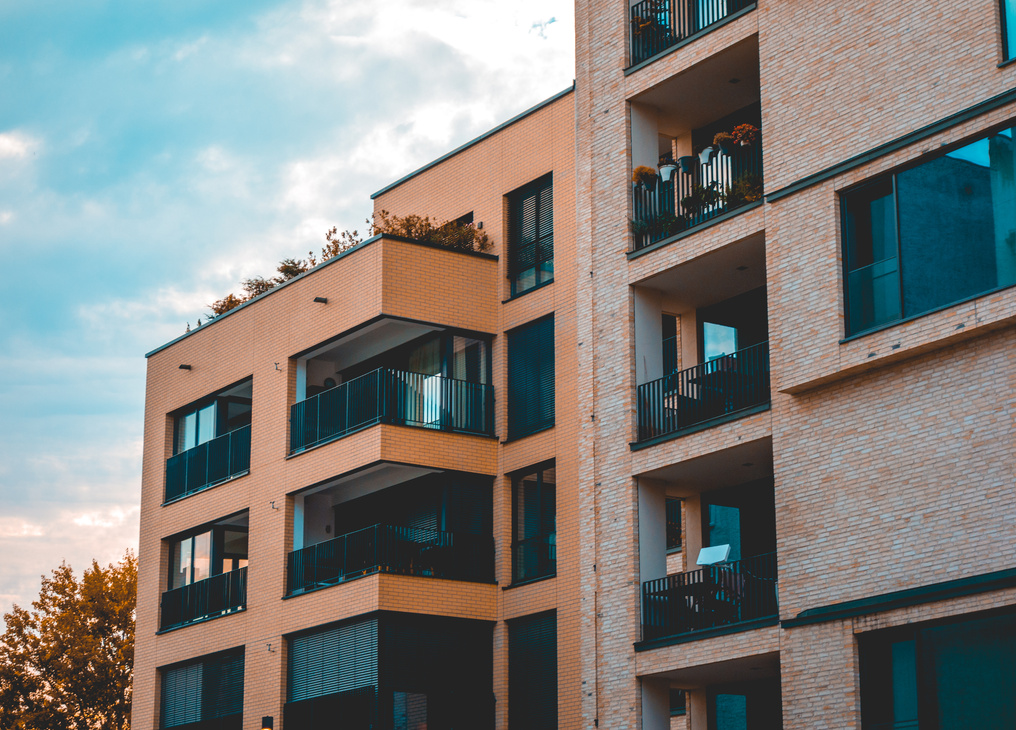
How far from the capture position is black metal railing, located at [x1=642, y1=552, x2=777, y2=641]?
2570 cm

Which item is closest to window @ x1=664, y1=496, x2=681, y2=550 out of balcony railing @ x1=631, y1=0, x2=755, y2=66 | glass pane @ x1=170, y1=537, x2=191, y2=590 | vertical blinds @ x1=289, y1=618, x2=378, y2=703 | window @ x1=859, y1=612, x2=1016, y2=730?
vertical blinds @ x1=289, y1=618, x2=378, y2=703

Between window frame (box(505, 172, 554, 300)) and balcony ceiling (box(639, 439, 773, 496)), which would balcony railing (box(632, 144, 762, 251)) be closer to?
window frame (box(505, 172, 554, 300))

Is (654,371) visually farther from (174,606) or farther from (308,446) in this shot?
(174,606)

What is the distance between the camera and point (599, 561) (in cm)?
2827

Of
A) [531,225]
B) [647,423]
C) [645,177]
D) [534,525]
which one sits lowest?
[534,525]

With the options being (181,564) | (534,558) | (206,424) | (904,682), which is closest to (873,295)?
(904,682)

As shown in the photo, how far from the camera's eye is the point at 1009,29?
22.5 m

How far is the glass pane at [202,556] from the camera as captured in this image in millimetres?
38250

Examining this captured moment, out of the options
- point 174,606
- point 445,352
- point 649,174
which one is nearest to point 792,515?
point 649,174

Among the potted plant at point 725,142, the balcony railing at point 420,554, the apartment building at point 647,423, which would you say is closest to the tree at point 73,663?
the apartment building at point 647,423

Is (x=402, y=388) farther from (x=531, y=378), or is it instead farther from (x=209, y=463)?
(x=209, y=463)

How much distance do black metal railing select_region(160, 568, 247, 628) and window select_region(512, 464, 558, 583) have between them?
7805 millimetres

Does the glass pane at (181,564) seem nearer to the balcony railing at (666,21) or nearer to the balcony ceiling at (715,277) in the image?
the balcony ceiling at (715,277)

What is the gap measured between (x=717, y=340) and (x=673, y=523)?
3.76 meters
